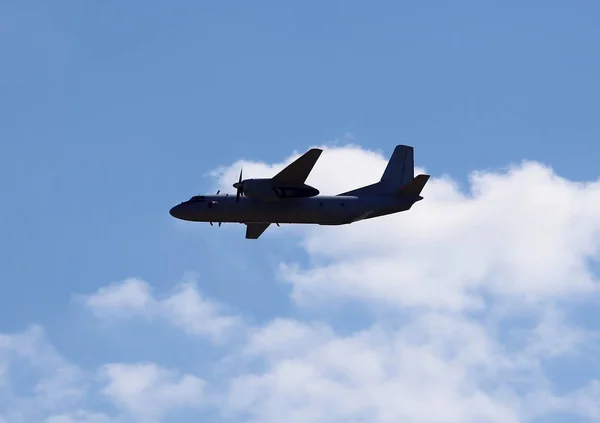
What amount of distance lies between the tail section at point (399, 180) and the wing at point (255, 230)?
7903mm

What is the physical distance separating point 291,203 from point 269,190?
1821mm

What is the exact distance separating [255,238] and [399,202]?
40.3 feet

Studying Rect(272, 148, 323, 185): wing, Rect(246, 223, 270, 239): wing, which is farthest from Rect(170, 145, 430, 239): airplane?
Rect(246, 223, 270, 239): wing

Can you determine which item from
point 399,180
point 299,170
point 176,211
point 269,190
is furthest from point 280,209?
point 399,180

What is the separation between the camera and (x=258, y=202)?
59.8m

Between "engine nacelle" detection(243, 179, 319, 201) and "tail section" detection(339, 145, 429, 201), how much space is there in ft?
14.3

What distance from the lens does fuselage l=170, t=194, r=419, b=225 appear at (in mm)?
59781

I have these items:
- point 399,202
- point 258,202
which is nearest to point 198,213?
point 258,202

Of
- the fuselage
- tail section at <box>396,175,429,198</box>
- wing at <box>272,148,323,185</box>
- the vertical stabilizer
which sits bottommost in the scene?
the fuselage

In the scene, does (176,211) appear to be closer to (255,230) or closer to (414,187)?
(255,230)

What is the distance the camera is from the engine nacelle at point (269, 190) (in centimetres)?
5900

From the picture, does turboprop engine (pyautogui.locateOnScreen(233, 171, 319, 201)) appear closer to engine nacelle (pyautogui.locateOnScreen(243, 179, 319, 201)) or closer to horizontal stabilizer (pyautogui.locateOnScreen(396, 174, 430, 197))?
engine nacelle (pyautogui.locateOnScreen(243, 179, 319, 201))

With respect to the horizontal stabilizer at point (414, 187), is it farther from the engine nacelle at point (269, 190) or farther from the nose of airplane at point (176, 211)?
Result: the nose of airplane at point (176, 211)

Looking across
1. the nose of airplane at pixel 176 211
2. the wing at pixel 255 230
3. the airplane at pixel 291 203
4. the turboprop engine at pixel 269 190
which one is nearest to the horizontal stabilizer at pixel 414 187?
the airplane at pixel 291 203
